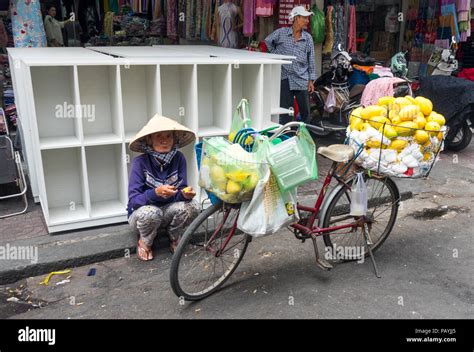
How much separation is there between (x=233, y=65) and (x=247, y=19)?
3.32 m

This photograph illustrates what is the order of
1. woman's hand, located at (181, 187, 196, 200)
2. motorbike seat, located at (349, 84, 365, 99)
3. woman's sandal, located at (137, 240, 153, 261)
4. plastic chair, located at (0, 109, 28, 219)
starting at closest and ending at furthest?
woman's hand, located at (181, 187, 196, 200)
woman's sandal, located at (137, 240, 153, 261)
plastic chair, located at (0, 109, 28, 219)
motorbike seat, located at (349, 84, 365, 99)

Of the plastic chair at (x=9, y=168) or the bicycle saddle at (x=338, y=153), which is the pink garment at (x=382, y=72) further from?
the plastic chair at (x=9, y=168)

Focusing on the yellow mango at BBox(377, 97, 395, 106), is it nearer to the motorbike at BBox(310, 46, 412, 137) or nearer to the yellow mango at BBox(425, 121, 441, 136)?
the yellow mango at BBox(425, 121, 441, 136)

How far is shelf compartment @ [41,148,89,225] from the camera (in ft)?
14.3

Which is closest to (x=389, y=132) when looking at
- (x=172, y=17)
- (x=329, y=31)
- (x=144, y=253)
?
(x=144, y=253)

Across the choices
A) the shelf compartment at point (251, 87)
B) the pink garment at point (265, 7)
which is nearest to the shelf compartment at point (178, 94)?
the shelf compartment at point (251, 87)

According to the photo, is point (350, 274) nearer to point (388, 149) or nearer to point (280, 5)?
point (388, 149)

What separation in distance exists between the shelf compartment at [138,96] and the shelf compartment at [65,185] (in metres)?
0.58

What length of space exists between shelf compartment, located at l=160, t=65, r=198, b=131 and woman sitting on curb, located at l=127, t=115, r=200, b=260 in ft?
2.27

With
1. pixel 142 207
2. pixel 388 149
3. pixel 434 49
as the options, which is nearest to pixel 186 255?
pixel 142 207

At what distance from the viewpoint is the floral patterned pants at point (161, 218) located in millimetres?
3791

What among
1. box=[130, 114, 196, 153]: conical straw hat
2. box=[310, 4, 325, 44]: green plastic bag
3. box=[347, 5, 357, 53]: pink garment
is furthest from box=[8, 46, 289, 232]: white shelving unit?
box=[347, 5, 357, 53]: pink garment

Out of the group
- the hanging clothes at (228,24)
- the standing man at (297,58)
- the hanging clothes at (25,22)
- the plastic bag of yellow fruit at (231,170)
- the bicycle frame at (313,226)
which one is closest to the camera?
the plastic bag of yellow fruit at (231,170)

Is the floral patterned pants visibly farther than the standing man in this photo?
No
